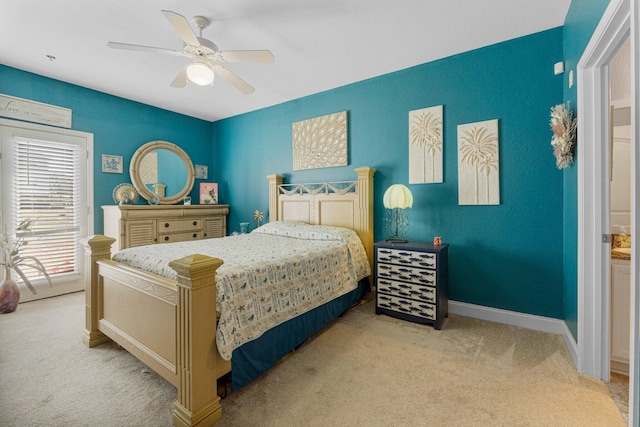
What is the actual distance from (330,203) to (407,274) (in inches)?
54.7

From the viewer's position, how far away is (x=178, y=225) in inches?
165

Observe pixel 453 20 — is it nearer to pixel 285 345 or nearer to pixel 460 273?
pixel 460 273

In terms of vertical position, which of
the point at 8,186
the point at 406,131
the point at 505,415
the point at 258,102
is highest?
the point at 258,102

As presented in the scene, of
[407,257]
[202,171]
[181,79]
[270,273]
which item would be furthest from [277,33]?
[202,171]

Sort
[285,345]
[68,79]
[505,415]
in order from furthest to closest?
[68,79] < [285,345] < [505,415]

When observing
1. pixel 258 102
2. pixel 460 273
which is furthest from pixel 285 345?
pixel 258 102

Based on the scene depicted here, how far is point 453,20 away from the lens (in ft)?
7.80

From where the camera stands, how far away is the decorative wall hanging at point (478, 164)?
2.71 m

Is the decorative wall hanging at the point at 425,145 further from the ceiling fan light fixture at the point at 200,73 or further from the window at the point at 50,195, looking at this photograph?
the window at the point at 50,195

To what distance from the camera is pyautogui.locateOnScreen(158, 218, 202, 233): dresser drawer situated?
13.2 ft

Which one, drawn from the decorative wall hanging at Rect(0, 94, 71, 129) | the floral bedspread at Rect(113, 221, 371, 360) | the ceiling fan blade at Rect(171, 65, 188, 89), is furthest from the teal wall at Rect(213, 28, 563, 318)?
the decorative wall hanging at Rect(0, 94, 71, 129)

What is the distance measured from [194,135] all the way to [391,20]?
3.89 metres

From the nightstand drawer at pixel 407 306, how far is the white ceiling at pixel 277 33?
2.50m

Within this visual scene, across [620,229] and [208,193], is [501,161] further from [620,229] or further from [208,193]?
[208,193]
